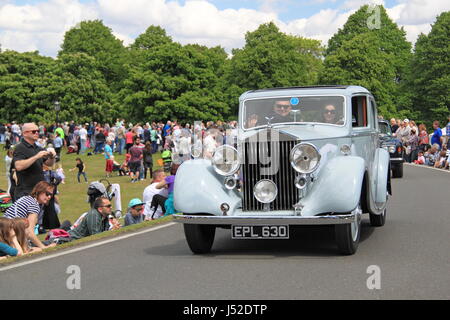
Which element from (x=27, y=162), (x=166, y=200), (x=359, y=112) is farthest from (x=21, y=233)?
(x=359, y=112)

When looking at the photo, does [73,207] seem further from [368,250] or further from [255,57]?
[255,57]

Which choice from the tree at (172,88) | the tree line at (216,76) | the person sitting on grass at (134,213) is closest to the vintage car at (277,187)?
the person sitting on grass at (134,213)

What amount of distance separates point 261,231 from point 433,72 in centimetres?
6672

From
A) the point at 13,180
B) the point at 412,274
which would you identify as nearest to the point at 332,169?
the point at 412,274

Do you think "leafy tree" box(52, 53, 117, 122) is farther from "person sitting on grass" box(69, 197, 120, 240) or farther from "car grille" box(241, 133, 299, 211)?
"car grille" box(241, 133, 299, 211)

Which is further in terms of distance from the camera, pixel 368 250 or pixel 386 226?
pixel 386 226

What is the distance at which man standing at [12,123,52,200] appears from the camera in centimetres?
1180

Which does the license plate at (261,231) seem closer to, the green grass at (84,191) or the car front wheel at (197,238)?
the car front wheel at (197,238)

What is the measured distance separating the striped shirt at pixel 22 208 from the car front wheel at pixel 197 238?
3.03 m

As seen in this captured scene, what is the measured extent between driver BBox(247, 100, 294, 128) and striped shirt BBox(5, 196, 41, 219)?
345cm

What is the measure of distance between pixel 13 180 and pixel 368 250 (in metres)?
10.0

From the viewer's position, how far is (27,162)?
11.8 m

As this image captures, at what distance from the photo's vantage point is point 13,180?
56.7 feet
